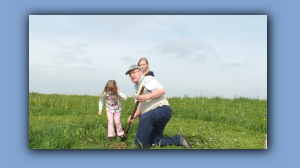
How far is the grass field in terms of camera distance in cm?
389

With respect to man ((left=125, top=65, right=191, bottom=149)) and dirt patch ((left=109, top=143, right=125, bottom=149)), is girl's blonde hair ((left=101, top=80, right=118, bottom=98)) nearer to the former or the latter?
man ((left=125, top=65, right=191, bottom=149))

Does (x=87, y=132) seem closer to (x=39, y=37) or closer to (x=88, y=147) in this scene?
(x=88, y=147)

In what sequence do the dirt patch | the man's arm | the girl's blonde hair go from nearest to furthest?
the man's arm, the dirt patch, the girl's blonde hair

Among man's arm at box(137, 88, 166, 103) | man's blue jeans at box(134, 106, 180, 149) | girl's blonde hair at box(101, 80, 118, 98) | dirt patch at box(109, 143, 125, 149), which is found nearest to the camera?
man's arm at box(137, 88, 166, 103)

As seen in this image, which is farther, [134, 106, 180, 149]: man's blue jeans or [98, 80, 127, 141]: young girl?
[98, 80, 127, 141]: young girl

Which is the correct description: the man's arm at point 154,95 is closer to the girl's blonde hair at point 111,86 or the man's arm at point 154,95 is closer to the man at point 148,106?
the man at point 148,106

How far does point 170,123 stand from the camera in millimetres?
5309

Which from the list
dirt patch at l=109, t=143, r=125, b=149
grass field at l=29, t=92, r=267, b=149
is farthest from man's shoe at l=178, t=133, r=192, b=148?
dirt patch at l=109, t=143, r=125, b=149

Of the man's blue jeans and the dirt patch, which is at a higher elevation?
the man's blue jeans

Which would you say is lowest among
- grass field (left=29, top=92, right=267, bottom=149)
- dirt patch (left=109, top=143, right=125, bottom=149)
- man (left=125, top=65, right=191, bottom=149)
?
dirt patch (left=109, top=143, right=125, bottom=149)

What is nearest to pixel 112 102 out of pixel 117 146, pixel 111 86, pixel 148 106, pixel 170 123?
pixel 111 86
